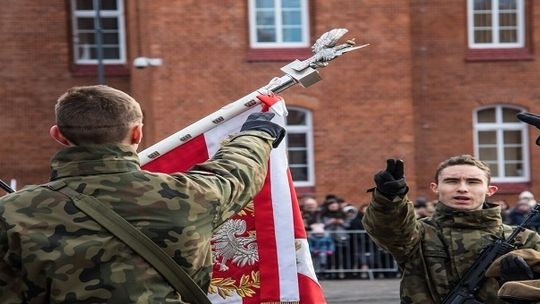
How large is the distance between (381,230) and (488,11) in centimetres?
2242

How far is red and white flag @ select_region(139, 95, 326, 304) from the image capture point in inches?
192

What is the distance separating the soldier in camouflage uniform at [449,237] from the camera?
Answer: 532cm

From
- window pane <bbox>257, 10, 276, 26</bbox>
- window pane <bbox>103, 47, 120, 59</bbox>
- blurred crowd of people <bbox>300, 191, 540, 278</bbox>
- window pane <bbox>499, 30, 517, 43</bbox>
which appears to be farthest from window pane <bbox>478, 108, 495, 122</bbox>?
window pane <bbox>103, 47, 120, 59</bbox>

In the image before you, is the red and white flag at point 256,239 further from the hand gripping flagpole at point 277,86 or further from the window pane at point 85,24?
the window pane at point 85,24

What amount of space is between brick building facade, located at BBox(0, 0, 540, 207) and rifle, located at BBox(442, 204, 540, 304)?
18992 millimetres

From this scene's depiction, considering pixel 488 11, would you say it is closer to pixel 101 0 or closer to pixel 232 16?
pixel 232 16

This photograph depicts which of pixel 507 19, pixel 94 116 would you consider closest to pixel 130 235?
pixel 94 116

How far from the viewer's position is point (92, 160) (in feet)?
11.5

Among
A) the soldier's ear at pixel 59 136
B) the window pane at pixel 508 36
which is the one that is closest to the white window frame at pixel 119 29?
the window pane at pixel 508 36

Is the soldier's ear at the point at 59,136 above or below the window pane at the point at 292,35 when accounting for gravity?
below

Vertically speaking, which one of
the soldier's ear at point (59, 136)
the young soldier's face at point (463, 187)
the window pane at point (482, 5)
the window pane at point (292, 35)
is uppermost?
the window pane at point (482, 5)

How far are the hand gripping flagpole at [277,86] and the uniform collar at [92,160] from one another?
1203mm

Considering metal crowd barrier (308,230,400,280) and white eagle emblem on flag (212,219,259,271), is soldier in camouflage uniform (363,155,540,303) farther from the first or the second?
metal crowd barrier (308,230,400,280)

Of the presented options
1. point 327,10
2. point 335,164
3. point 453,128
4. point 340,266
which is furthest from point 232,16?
point 340,266
